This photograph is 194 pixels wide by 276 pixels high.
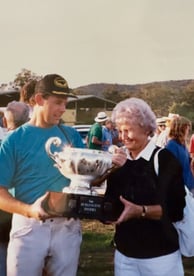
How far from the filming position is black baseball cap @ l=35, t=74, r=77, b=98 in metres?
1.87

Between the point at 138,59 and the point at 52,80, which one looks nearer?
the point at 52,80

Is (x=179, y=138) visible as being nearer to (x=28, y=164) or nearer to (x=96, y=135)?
(x=96, y=135)

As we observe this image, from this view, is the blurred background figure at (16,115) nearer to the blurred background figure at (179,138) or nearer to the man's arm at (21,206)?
the man's arm at (21,206)

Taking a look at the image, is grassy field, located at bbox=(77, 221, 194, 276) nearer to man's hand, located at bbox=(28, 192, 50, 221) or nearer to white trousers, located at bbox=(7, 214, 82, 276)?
white trousers, located at bbox=(7, 214, 82, 276)

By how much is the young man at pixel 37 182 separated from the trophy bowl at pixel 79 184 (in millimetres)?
42

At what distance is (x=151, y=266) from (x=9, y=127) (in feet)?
3.16

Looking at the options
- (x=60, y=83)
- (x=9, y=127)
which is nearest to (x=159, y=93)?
(x=9, y=127)

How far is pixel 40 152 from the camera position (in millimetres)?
1848

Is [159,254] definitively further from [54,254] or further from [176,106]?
[176,106]

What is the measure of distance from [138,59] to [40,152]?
6.84 feet

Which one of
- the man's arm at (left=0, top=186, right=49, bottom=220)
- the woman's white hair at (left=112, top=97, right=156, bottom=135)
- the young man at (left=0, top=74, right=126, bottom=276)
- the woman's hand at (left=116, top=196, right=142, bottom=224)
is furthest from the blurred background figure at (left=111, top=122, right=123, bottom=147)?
the man's arm at (left=0, top=186, right=49, bottom=220)

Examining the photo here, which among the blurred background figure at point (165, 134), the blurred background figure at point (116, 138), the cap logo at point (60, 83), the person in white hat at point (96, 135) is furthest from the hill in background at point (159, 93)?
the cap logo at point (60, 83)

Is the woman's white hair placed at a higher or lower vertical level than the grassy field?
higher

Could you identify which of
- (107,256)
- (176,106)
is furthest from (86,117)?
(107,256)
